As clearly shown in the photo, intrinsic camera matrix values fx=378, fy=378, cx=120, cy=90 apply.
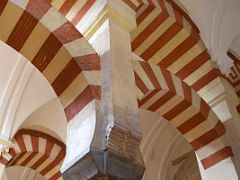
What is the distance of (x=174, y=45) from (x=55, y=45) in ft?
7.04

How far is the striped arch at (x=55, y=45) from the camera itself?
8.57 feet

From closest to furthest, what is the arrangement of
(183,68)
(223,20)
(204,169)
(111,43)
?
(111,43) → (204,169) → (183,68) → (223,20)

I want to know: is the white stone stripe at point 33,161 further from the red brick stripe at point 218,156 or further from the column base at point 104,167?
the column base at point 104,167

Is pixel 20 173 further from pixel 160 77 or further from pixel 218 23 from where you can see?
pixel 218 23

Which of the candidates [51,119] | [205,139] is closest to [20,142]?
[51,119]

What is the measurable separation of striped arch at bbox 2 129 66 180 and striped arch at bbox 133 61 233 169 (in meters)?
3.39

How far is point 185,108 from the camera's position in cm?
422

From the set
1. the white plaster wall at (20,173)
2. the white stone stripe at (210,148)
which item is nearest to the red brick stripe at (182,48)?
the white stone stripe at (210,148)

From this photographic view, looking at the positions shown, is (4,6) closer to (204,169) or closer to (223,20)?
(204,169)

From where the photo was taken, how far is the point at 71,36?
2688mm

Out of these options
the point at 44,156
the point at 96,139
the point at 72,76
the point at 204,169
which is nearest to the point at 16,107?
the point at 44,156

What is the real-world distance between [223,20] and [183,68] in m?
1.02

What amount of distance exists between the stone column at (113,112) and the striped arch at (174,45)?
→ 1324 mm

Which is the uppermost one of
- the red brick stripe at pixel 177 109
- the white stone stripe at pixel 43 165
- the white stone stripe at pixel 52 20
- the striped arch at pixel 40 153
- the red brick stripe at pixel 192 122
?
the white stone stripe at pixel 52 20
